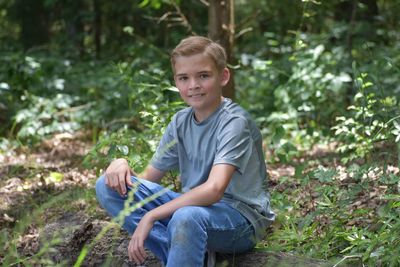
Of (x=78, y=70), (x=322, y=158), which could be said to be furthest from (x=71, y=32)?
(x=322, y=158)

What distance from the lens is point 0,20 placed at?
16344 mm

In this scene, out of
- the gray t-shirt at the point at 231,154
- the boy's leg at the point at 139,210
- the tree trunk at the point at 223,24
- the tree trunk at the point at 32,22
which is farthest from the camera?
the tree trunk at the point at 32,22

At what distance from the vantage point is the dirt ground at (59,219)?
10.5ft

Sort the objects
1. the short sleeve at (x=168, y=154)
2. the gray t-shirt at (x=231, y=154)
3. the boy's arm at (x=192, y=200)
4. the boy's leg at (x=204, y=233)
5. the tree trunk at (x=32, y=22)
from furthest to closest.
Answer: the tree trunk at (x=32, y=22)
the short sleeve at (x=168, y=154)
the gray t-shirt at (x=231, y=154)
the boy's arm at (x=192, y=200)
the boy's leg at (x=204, y=233)

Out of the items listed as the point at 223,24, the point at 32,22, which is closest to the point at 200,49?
the point at 223,24

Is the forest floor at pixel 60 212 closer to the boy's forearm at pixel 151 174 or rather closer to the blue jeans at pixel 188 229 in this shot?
the blue jeans at pixel 188 229

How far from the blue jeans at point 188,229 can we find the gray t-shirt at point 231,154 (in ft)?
0.29

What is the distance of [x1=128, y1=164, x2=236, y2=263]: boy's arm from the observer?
3.03m

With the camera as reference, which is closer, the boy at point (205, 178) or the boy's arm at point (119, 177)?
the boy at point (205, 178)

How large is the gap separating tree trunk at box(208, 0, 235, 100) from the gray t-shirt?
7.76ft

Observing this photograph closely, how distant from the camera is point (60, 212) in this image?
4.74 meters

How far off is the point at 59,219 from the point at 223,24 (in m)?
2.45

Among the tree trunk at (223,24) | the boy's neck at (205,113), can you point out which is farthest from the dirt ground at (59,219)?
the tree trunk at (223,24)

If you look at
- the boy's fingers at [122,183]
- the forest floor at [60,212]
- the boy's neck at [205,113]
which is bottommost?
the forest floor at [60,212]
